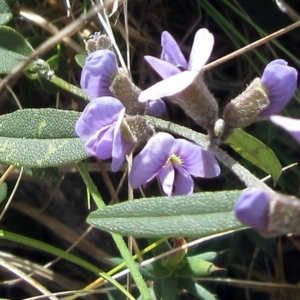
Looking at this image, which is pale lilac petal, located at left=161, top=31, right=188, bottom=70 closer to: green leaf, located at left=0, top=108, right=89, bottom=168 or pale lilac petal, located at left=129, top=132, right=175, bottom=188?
pale lilac petal, located at left=129, top=132, right=175, bottom=188

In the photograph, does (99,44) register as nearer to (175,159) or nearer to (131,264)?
(175,159)

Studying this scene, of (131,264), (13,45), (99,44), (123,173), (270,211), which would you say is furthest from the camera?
(123,173)

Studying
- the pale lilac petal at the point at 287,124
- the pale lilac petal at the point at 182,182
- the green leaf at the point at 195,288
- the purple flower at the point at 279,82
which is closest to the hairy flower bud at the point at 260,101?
the purple flower at the point at 279,82

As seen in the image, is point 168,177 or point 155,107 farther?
point 155,107

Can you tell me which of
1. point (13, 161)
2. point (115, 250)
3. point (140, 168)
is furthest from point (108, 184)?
point (140, 168)

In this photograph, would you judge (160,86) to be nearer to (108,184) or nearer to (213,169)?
(213,169)

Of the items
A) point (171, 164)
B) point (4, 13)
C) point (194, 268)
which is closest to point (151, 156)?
point (171, 164)

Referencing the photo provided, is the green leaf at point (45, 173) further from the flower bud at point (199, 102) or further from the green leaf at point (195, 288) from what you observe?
the flower bud at point (199, 102)
